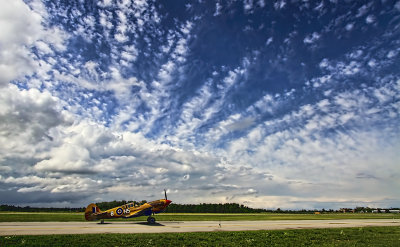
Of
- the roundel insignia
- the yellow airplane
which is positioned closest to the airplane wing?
the yellow airplane

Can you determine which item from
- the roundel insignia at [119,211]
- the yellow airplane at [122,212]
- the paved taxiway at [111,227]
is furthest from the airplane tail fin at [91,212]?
the paved taxiway at [111,227]

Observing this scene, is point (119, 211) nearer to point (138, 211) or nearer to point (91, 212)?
point (138, 211)

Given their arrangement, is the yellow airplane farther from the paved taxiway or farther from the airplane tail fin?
the paved taxiway

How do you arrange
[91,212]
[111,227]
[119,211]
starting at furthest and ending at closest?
1. [91,212]
2. [119,211]
3. [111,227]

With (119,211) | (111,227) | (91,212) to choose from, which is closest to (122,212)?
(119,211)

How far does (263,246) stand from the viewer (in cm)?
1529

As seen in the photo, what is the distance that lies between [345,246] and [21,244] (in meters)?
20.1

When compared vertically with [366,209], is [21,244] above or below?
above

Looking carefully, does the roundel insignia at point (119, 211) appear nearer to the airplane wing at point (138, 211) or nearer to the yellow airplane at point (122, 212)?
the yellow airplane at point (122, 212)

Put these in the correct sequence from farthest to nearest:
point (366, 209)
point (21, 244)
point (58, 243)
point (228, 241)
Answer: point (366, 209)
point (228, 241)
point (58, 243)
point (21, 244)

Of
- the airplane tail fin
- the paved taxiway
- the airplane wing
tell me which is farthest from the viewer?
the airplane tail fin

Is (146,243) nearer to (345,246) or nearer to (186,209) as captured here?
(345,246)

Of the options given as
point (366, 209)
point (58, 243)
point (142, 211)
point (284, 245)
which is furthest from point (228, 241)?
point (366, 209)

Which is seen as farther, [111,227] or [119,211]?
[119,211]
